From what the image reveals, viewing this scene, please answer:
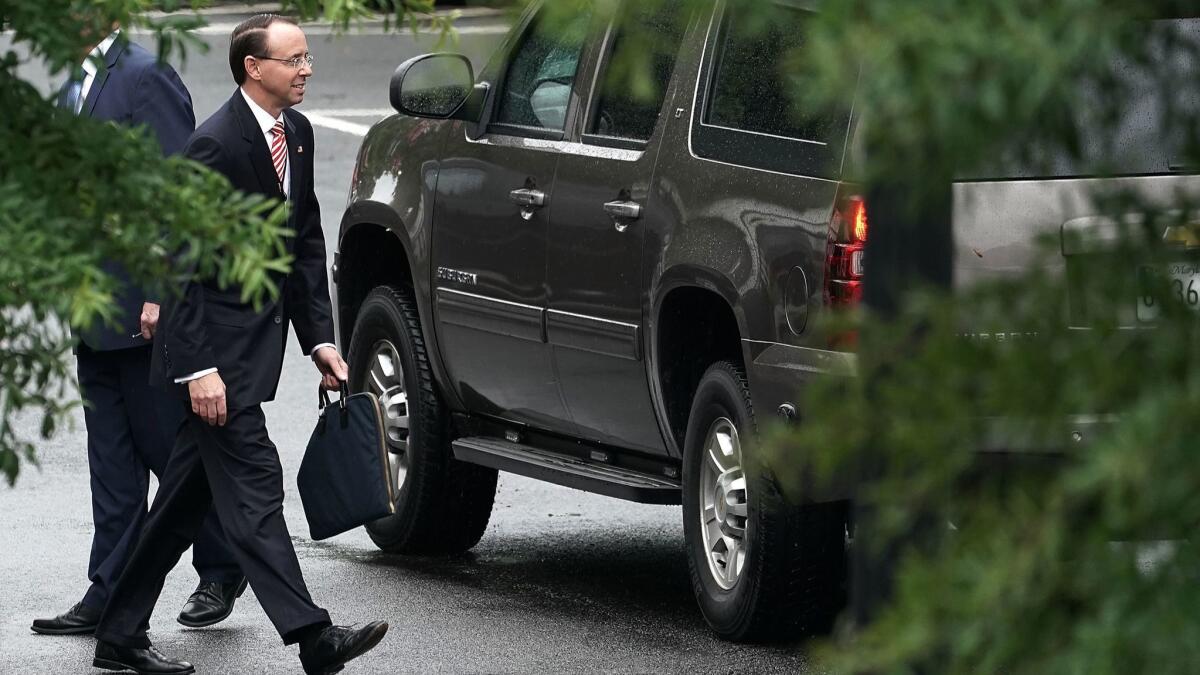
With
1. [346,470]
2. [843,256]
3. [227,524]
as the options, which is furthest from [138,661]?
[843,256]

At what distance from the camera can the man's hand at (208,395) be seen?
6.36 m

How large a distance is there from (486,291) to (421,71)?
99 centimetres

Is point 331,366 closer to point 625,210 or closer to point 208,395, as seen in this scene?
point 208,395

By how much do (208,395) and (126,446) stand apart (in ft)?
3.63

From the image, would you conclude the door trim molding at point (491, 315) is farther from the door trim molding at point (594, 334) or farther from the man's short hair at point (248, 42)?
the man's short hair at point (248, 42)

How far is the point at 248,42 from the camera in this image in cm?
676

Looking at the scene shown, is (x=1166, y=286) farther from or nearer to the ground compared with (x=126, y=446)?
farther from the ground

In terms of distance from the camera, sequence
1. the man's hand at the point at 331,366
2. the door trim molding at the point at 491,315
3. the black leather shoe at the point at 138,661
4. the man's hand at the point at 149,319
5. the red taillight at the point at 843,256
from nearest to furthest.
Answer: the red taillight at the point at 843,256 → the black leather shoe at the point at 138,661 → the man's hand at the point at 331,366 → the man's hand at the point at 149,319 → the door trim molding at the point at 491,315

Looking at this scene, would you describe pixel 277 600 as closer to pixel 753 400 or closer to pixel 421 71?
pixel 753 400

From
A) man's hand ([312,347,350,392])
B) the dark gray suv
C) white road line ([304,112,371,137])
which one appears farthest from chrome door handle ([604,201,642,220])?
white road line ([304,112,371,137])

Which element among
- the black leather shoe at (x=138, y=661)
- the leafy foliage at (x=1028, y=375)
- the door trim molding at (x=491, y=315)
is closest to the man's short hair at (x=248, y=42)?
the door trim molding at (x=491, y=315)

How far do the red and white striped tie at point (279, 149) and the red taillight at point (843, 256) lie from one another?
1.74m

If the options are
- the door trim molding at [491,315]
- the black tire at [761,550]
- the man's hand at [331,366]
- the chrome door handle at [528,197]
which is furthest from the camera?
the door trim molding at [491,315]

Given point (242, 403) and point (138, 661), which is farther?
point (138, 661)
